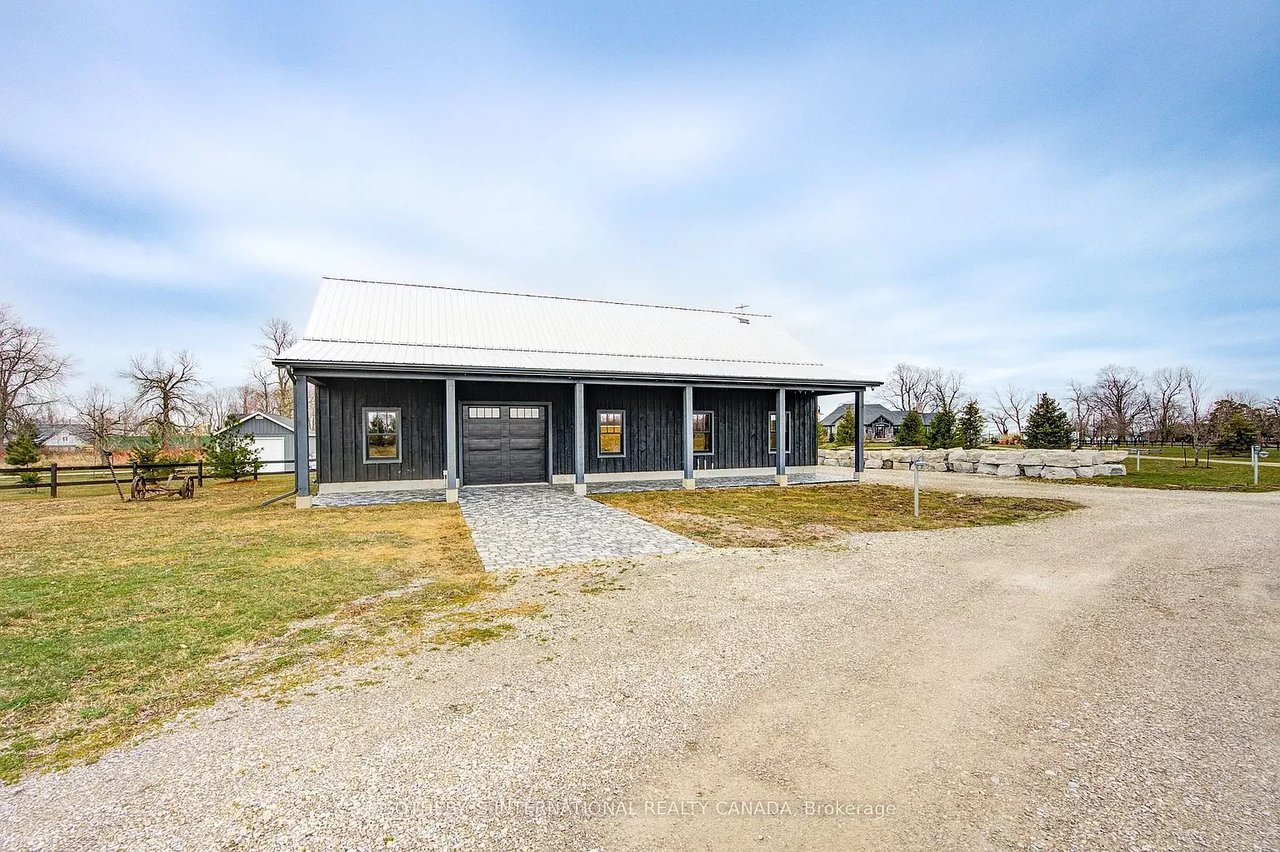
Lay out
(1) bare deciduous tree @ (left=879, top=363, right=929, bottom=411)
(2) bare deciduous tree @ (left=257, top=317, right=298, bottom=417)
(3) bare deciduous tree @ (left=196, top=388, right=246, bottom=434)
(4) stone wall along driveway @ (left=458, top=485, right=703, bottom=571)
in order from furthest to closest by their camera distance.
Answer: (1) bare deciduous tree @ (left=879, top=363, right=929, bottom=411)
(3) bare deciduous tree @ (left=196, top=388, right=246, bottom=434)
(2) bare deciduous tree @ (left=257, top=317, right=298, bottom=417)
(4) stone wall along driveway @ (left=458, top=485, right=703, bottom=571)

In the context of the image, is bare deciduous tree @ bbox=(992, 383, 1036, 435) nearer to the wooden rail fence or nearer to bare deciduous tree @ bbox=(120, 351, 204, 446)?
the wooden rail fence

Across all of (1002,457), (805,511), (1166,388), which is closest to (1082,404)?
(1166,388)

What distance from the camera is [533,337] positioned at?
1552cm

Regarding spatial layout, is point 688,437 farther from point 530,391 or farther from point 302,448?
point 302,448

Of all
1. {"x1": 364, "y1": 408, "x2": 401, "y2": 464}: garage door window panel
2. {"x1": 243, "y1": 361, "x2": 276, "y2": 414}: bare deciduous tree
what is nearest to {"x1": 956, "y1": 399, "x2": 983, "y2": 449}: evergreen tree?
{"x1": 364, "y1": 408, "x2": 401, "y2": 464}: garage door window panel

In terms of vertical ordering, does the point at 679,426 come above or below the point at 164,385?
below

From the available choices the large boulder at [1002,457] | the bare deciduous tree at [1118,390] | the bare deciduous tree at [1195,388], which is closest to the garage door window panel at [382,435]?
the large boulder at [1002,457]

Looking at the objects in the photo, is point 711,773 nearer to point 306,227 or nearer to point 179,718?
point 179,718

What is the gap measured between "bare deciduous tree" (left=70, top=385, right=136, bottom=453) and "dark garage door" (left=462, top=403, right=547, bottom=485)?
81.6ft

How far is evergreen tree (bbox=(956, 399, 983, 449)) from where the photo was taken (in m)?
28.8

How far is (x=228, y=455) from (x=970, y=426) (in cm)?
3395

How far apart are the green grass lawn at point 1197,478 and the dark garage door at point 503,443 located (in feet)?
56.8

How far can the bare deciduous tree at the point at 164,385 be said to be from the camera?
27922 mm

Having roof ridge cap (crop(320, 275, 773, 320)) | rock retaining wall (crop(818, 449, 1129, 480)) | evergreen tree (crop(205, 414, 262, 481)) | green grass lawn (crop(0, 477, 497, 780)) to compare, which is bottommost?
green grass lawn (crop(0, 477, 497, 780))
